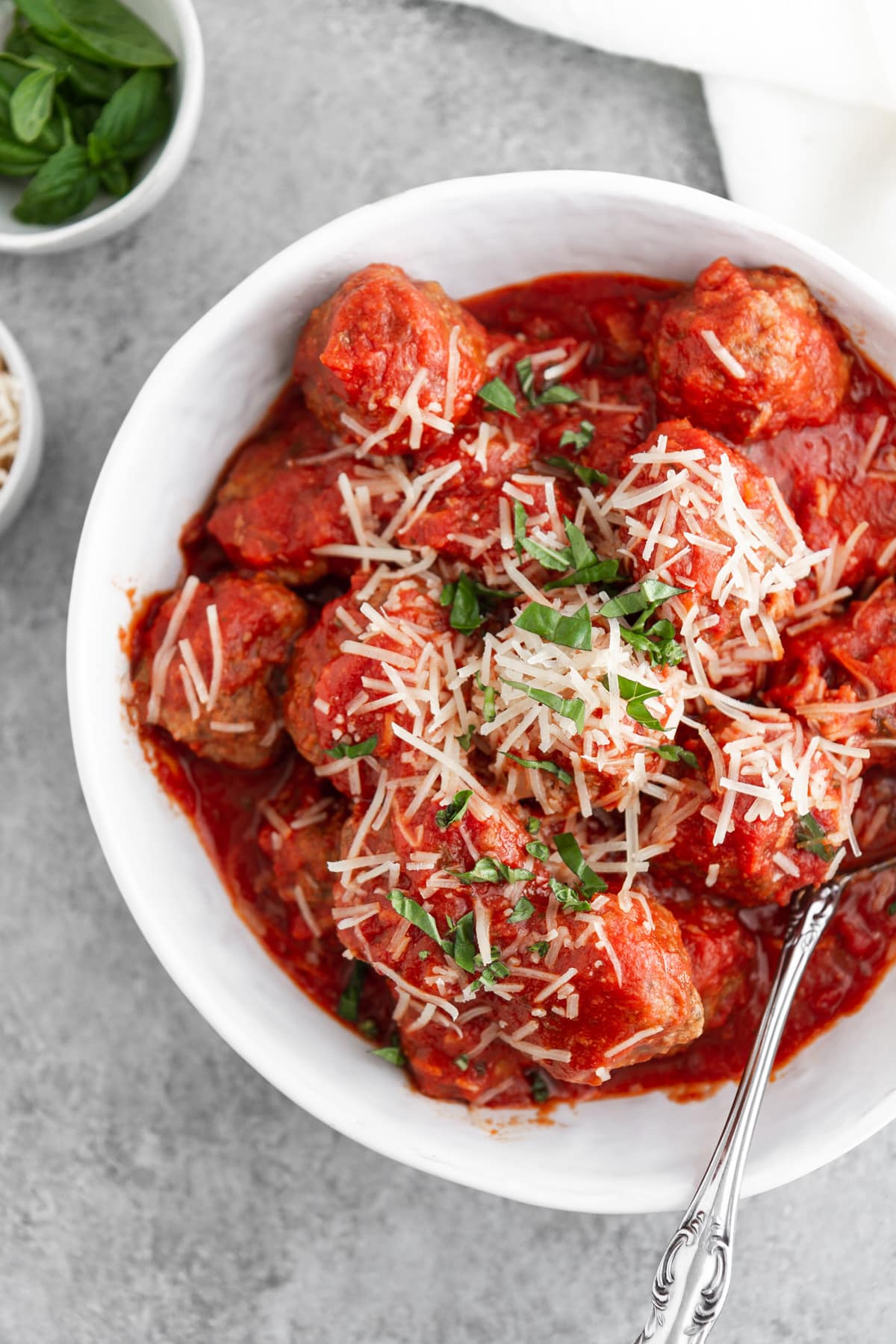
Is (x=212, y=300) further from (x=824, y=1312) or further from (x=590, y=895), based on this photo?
(x=824, y=1312)

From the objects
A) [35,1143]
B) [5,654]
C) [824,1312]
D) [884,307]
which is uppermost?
[884,307]

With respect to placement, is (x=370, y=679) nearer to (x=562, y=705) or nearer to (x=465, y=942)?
(x=562, y=705)

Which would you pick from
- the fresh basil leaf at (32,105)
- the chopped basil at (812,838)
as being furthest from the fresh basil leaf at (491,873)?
the fresh basil leaf at (32,105)

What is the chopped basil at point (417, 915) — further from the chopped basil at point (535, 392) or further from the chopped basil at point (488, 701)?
the chopped basil at point (535, 392)

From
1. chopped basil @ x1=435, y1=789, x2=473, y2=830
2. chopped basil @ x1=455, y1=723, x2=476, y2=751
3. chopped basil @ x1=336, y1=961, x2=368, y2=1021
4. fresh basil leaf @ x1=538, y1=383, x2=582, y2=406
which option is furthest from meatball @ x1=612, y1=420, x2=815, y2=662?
chopped basil @ x1=336, y1=961, x2=368, y2=1021

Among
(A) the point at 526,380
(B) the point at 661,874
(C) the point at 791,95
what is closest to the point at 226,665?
(A) the point at 526,380

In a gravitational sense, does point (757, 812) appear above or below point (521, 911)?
above

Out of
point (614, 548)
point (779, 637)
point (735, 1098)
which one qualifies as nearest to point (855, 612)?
point (779, 637)
